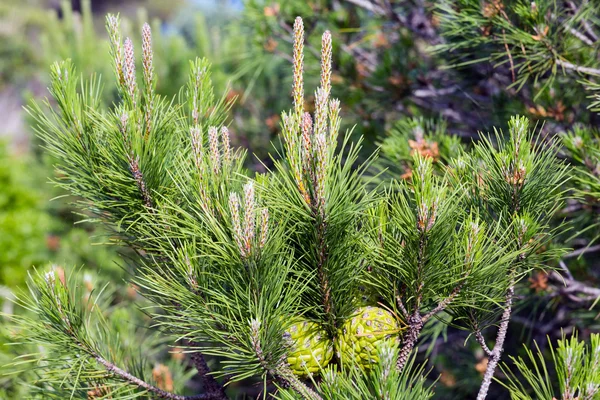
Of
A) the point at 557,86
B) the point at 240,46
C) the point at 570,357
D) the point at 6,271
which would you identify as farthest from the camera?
the point at 6,271

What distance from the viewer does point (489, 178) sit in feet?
2.93

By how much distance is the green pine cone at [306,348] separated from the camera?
85 cm

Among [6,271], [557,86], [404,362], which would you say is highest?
[557,86]

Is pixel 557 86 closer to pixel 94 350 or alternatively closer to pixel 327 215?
pixel 327 215

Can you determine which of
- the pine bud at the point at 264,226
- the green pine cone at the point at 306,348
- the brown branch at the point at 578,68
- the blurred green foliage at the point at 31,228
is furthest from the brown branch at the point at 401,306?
the blurred green foliage at the point at 31,228

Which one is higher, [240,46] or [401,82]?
[240,46]

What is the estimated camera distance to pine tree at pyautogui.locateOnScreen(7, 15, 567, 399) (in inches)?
30.6

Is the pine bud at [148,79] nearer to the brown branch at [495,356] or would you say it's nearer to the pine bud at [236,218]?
the pine bud at [236,218]

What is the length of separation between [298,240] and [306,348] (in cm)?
17

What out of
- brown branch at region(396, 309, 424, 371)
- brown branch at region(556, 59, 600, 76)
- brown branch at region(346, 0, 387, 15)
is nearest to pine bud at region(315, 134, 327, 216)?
brown branch at region(396, 309, 424, 371)

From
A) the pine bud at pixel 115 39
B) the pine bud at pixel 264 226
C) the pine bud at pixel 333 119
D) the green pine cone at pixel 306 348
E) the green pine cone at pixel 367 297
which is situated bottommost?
the green pine cone at pixel 306 348

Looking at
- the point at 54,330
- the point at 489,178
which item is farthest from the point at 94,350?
the point at 489,178

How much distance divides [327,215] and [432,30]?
1.35 metres

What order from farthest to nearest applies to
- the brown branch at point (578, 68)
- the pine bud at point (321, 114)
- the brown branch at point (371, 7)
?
1. the brown branch at point (371, 7)
2. the brown branch at point (578, 68)
3. the pine bud at point (321, 114)
